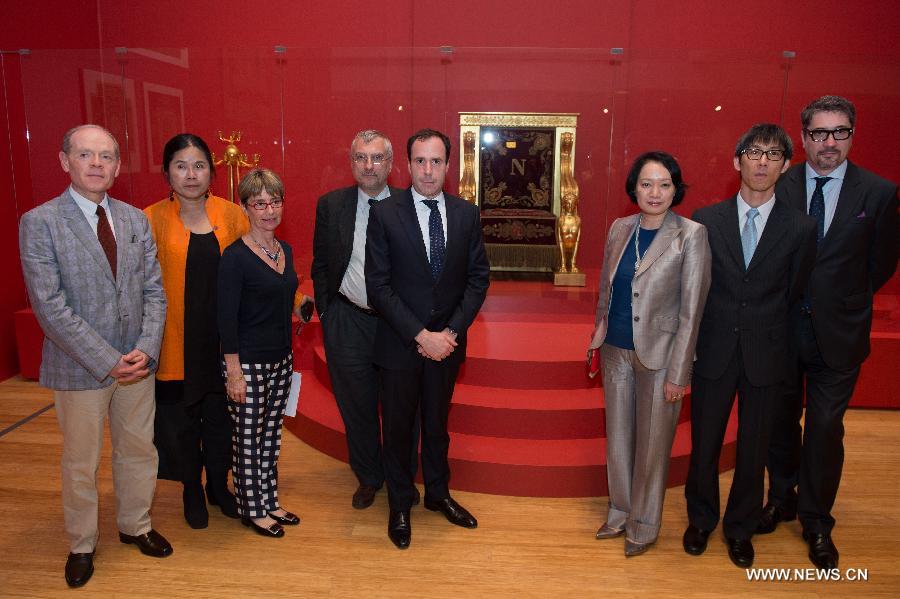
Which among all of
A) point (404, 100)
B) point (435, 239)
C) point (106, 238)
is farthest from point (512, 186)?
point (106, 238)

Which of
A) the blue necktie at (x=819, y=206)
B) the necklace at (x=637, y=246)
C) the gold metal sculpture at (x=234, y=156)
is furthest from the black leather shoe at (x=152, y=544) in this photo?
the gold metal sculpture at (x=234, y=156)

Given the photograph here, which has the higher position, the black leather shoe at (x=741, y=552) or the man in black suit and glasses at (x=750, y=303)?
the man in black suit and glasses at (x=750, y=303)

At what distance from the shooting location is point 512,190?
5.69 metres

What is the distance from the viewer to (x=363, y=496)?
3.05 metres

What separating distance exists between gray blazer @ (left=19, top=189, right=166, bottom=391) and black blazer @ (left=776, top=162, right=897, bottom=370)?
249 cm

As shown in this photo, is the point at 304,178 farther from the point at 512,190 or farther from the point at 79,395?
the point at 79,395

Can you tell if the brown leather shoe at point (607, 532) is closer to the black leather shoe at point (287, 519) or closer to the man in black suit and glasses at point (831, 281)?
the man in black suit and glasses at point (831, 281)

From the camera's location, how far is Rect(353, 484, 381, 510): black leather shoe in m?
3.04

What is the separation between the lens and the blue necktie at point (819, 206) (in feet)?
7.98

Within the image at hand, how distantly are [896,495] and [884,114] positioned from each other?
2850 mm

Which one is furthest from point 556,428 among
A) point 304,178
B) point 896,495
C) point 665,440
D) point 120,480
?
point 304,178

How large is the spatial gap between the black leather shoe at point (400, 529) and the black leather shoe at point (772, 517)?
4.95ft

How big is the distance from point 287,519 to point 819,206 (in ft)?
8.41

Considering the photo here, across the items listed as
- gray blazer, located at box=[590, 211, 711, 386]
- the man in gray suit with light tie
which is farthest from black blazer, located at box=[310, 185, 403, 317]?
gray blazer, located at box=[590, 211, 711, 386]
